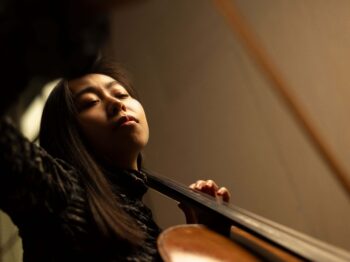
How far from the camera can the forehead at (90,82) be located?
78 cm

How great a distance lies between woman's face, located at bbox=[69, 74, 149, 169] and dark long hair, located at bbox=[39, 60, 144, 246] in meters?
0.02

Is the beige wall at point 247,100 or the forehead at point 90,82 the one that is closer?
the forehead at point 90,82

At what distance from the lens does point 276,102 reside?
1400mm

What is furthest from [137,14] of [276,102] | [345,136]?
[345,136]

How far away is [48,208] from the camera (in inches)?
22.2

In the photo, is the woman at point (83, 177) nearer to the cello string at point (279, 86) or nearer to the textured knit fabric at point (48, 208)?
the textured knit fabric at point (48, 208)

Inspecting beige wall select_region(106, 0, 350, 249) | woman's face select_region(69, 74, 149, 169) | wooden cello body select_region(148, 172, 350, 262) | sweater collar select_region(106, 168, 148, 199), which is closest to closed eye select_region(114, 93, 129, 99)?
woman's face select_region(69, 74, 149, 169)

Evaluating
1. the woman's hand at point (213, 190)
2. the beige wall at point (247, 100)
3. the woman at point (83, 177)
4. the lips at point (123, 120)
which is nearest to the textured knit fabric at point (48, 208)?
the woman at point (83, 177)

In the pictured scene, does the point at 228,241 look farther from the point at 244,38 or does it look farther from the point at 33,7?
the point at 33,7

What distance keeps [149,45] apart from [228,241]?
0.99 metres

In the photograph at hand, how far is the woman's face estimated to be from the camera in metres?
0.74

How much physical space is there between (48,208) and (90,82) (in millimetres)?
295

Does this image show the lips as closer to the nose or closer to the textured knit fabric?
the nose

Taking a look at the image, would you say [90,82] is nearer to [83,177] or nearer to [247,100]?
[83,177]
